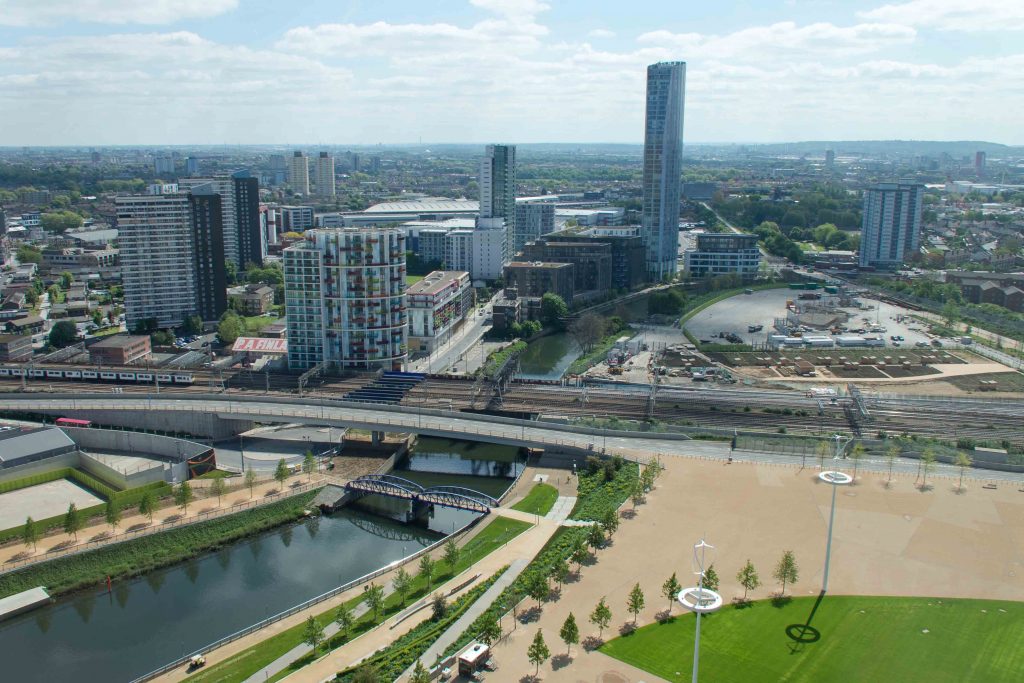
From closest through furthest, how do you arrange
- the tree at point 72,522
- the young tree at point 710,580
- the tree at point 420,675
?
1. the tree at point 420,675
2. the young tree at point 710,580
3. the tree at point 72,522

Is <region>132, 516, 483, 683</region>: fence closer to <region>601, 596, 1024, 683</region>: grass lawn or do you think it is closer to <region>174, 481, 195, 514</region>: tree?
<region>174, 481, 195, 514</region>: tree

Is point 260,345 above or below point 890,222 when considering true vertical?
below

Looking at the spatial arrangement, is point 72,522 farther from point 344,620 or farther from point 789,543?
point 789,543

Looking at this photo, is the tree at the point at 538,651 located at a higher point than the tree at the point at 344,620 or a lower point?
higher

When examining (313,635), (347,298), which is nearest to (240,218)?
(347,298)

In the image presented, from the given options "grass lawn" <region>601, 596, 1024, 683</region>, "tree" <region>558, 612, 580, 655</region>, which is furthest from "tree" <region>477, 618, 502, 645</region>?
"grass lawn" <region>601, 596, 1024, 683</region>

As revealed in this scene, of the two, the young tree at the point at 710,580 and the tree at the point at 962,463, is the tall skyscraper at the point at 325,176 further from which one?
the young tree at the point at 710,580

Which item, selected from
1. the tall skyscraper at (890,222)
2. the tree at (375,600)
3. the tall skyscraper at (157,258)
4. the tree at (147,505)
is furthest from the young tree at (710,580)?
the tall skyscraper at (890,222)
